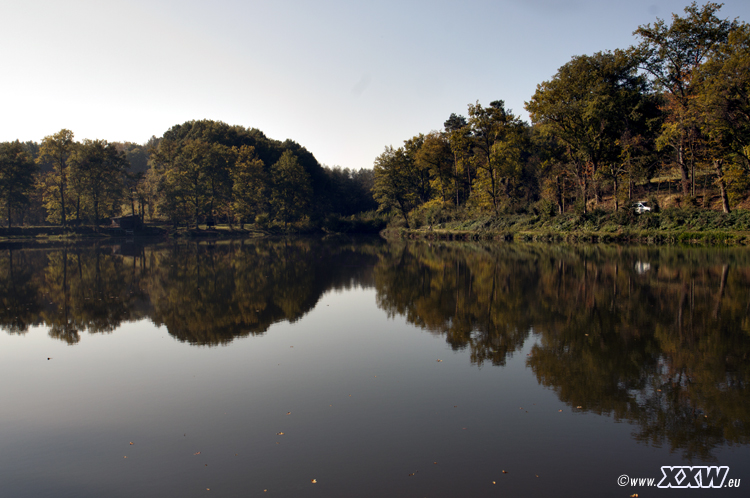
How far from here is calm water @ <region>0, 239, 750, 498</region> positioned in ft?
14.9

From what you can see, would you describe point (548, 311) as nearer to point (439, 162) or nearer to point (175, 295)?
point (175, 295)

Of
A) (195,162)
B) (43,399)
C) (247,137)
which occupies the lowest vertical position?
(43,399)

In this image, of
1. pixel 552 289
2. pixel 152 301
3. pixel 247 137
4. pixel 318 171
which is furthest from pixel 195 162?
pixel 552 289

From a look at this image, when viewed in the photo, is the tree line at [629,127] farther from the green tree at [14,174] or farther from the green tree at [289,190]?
the green tree at [14,174]

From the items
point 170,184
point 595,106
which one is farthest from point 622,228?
point 170,184

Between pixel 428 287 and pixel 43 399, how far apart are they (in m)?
11.6

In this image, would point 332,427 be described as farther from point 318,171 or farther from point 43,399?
point 318,171

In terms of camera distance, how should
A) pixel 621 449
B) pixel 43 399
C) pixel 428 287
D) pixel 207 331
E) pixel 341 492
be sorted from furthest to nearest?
pixel 428 287, pixel 207 331, pixel 43 399, pixel 621 449, pixel 341 492

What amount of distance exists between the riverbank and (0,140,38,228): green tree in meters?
54.4

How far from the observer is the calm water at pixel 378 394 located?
14.9 feet

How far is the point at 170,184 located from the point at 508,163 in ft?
149

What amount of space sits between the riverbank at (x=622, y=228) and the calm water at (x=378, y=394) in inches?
824

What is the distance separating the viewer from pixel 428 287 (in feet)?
53.5

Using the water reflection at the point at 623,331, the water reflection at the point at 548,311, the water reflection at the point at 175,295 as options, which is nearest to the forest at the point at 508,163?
the water reflection at the point at 548,311
